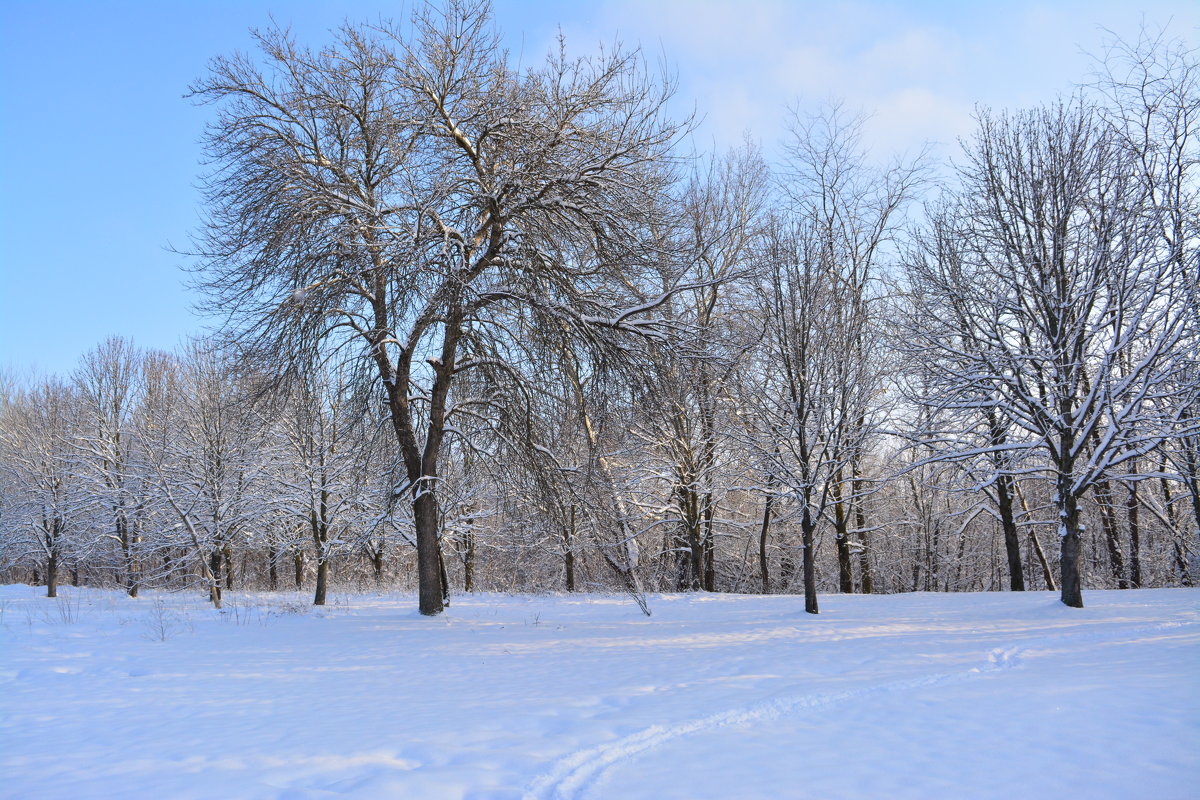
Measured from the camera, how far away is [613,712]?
563 cm

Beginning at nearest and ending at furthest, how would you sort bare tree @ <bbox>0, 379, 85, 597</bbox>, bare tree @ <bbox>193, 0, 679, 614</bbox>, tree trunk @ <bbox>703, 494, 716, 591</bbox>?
1. bare tree @ <bbox>193, 0, 679, 614</bbox>
2. tree trunk @ <bbox>703, 494, 716, 591</bbox>
3. bare tree @ <bbox>0, 379, 85, 597</bbox>

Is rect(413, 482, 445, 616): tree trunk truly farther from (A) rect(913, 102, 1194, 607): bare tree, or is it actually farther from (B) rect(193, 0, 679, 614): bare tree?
(A) rect(913, 102, 1194, 607): bare tree

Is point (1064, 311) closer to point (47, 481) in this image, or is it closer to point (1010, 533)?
point (1010, 533)

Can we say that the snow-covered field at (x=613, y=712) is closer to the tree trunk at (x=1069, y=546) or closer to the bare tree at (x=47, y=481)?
the tree trunk at (x=1069, y=546)

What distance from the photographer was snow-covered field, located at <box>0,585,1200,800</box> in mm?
3986

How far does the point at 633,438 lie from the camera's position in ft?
67.6

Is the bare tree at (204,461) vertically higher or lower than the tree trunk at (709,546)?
higher

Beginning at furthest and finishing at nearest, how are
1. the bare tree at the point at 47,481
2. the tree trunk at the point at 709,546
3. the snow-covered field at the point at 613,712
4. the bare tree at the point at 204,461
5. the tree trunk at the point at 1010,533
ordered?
the bare tree at the point at 47,481
the tree trunk at the point at 709,546
the bare tree at the point at 204,461
the tree trunk at the point at 1010,533
the snow-covered field at the point at 613,712

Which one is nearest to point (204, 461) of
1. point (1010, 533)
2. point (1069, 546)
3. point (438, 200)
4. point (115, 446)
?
point (115, 446)

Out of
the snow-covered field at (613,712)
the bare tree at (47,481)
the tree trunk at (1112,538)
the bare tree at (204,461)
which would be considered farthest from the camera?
the bare tree at (47,481)

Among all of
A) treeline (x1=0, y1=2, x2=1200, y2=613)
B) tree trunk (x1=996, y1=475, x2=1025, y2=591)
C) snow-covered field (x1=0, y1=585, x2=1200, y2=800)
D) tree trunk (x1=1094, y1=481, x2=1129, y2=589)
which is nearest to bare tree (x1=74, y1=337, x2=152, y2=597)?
treeline (x1=0, y1=2, x2=1200, y2=613)

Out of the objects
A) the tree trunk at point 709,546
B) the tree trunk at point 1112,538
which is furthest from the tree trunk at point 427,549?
the tree trunk at point 1112,538

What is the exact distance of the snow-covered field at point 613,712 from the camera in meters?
3.99

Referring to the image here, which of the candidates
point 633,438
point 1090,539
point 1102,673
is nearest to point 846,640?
point 1102,673
